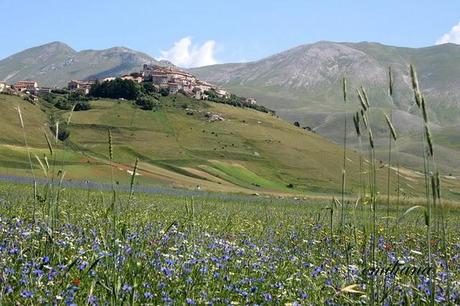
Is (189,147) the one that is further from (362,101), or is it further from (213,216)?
(362,101)

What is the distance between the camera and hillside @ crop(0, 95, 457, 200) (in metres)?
110

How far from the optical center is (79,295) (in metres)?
6.14

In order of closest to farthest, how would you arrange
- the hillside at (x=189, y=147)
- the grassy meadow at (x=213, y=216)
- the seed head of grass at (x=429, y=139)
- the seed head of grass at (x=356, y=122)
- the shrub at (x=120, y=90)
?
the seed head of grass at (x=429, y=139)
the seed head of grass at (x=356, y=122)
the grassy meadow at (x=213, y=216)
the hillside at (x=189, y=147)
the shrub at (x=120, y=90)

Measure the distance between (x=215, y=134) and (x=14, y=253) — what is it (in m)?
164

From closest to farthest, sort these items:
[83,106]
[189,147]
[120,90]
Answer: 1. [189,147]
2. [83,106]
3. [120,90]

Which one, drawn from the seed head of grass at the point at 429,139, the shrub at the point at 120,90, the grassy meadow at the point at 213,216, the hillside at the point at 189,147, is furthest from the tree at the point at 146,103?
the seed head of grass at the point at 429,139

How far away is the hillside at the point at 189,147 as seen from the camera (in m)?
110

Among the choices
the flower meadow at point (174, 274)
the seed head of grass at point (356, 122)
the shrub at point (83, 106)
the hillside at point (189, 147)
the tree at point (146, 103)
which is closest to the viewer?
the seed head of grass at point (356, 122)

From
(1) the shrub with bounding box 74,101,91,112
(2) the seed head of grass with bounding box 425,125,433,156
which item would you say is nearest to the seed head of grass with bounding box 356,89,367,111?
(2) the seed head of grass with bounding box 425,125,433,156

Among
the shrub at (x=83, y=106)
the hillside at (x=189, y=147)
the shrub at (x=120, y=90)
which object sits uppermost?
the shrub at (x=120, y=90)

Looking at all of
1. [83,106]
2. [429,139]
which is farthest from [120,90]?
[429,139]

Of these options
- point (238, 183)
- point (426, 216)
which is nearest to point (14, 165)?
point (238, 183)

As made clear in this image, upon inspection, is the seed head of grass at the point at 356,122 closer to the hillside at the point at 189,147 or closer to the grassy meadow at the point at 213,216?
the grassy meadow at the point at 213,216

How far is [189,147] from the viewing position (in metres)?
150
